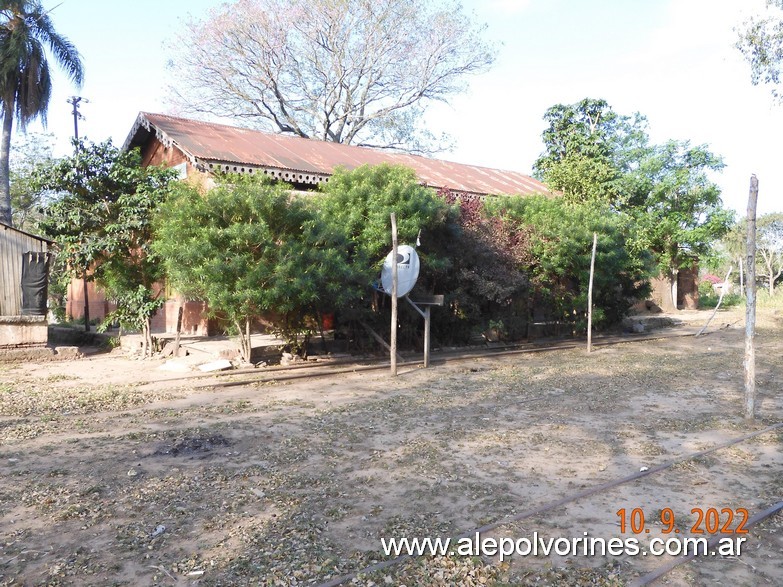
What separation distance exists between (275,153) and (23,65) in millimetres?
9312

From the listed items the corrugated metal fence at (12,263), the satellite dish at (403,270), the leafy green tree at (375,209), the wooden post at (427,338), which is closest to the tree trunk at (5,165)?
the corrugated metal fence at (12,263)

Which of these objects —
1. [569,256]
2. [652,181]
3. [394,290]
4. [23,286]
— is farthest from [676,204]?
[23,286]

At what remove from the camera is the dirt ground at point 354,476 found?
3.70 metres

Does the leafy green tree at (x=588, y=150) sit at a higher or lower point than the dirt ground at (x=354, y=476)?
higher

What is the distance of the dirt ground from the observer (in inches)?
146

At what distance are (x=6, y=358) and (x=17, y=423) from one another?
6.15 meters

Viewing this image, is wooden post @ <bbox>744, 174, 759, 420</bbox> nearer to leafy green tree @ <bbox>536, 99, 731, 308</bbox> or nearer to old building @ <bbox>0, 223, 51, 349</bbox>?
old building @ <bbox>0, 223, 51, 349</bbox>

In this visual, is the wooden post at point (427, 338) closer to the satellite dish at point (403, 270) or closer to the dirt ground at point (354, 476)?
the satellite dish at point (403, 270)

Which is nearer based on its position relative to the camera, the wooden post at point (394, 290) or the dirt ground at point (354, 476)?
the dirt ground at point (354, 476)

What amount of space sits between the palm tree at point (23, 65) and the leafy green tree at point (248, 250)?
11.6 metres

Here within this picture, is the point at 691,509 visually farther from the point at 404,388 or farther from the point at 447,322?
the point at 447,322

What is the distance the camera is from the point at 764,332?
791 inches

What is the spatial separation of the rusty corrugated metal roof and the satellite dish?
11.1 feet

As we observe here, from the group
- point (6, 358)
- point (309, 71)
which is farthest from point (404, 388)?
point (309, 71)
